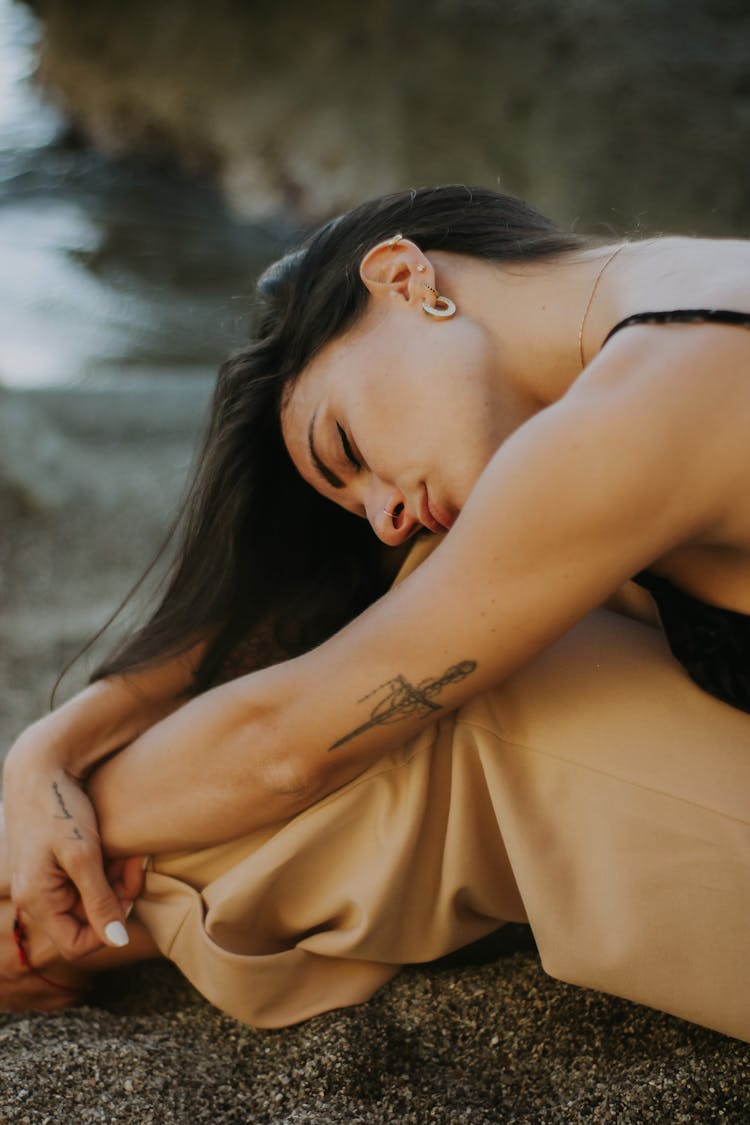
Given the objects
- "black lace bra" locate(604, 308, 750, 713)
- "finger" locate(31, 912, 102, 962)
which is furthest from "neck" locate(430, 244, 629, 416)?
"finger" locate(31, 912, 102, 962)

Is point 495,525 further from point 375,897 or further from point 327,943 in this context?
point 327,943

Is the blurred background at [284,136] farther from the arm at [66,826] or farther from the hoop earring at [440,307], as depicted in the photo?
the hoop earring at [440,307]

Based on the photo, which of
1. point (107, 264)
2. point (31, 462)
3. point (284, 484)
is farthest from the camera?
point (107, 264)

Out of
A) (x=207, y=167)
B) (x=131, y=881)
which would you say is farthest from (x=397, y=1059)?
(x=207, y=167)

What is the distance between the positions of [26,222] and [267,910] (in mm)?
8197

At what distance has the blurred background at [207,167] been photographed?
12.5ft

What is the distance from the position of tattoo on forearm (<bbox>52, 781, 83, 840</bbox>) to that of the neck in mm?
844

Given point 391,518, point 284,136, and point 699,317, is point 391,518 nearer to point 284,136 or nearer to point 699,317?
point 699,317

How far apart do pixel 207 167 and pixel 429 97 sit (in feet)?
9.24

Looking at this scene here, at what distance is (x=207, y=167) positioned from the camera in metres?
10.7

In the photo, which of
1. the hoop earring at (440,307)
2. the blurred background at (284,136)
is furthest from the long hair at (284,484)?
the blurred background at (284,136)

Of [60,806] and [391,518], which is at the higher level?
[391,518]

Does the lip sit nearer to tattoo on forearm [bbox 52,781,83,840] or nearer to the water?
tattoo on forearm [bbox 52,781,83,840]

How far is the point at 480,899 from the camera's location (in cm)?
156
